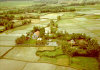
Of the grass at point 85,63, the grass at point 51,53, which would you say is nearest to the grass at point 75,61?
the grass at point 85,63

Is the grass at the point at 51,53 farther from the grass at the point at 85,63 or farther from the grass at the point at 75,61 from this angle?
the grass at the point at 85,63

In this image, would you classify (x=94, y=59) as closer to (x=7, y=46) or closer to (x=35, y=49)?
Result: (x=35, y=49)

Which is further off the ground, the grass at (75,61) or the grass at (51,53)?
the grass at (51,53)

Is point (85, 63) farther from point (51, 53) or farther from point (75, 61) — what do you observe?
point (51, 53)

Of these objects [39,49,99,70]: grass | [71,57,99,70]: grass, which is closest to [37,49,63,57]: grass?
[39,49,99,70]: grass

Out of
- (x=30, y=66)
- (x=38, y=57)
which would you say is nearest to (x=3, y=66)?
(x=30, y=66)

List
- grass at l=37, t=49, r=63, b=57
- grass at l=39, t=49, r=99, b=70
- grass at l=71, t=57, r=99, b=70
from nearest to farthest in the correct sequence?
grass at l=71, t=57, r=99, b=70, grass at l=39, t=49, r=99, b=70, grass at l=37, t=49, r=63, b=57

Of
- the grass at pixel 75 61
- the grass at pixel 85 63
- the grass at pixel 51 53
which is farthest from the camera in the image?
the grass at pixel 51 53

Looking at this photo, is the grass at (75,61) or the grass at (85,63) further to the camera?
the grass at (75,61)

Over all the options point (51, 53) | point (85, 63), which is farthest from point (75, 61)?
point (51, 53)

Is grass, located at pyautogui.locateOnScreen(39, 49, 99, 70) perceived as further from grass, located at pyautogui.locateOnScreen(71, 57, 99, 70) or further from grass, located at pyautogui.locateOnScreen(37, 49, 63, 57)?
grass, located at pyautogui.locateOnScreen(37, 49, 63, 57)
